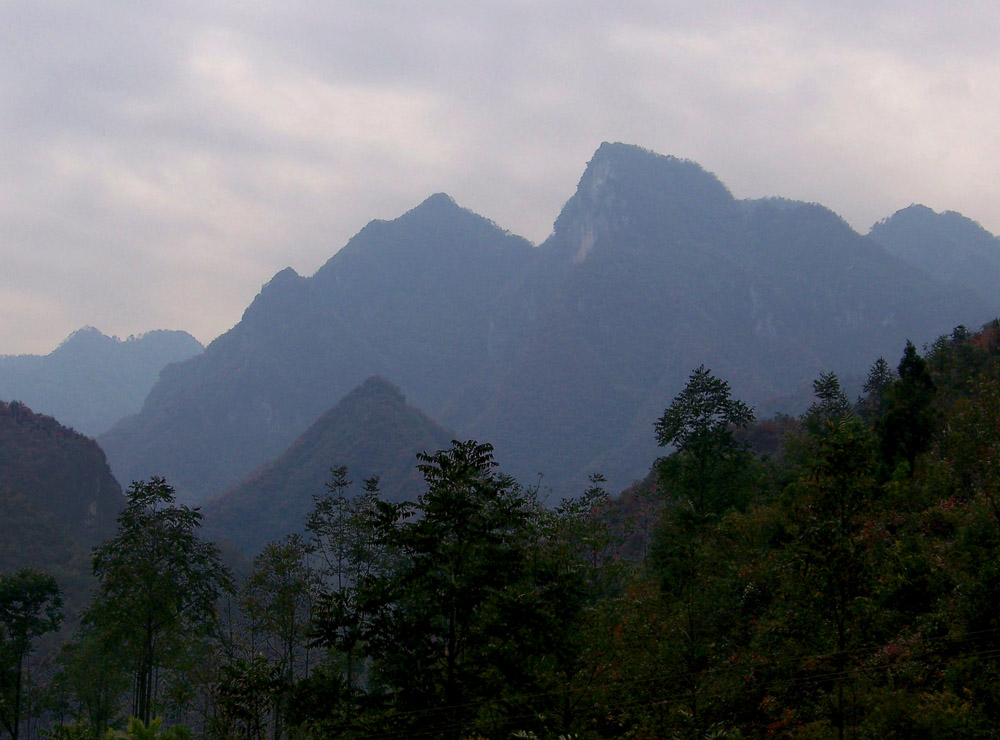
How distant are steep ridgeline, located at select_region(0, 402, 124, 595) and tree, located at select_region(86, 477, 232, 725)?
72.0 meters

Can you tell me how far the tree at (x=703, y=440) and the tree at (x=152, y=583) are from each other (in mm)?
22124

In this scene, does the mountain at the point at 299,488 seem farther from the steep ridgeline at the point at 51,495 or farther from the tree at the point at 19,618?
the tree at the point at 19,618

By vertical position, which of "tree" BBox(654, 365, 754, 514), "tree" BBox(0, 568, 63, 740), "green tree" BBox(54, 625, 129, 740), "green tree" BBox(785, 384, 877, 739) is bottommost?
"green tree" BBox(54, 625, 129, 740)

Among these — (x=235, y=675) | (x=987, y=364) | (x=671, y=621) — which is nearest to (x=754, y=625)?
(x=671, y=621)

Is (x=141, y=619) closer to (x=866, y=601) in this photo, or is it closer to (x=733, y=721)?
(x=733, y=721)

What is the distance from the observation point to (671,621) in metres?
19.3

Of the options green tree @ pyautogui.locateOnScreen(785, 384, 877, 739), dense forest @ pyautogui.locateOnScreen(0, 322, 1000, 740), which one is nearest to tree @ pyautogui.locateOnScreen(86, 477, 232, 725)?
dense forest @ pyautogui.locateOnScreen(0, 322, 1000, 740)

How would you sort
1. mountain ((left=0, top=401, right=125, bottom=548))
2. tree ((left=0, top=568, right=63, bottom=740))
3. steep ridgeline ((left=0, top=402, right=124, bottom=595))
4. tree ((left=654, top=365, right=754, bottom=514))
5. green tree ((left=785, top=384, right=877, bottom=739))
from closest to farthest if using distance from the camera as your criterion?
green tree ((left=785, top=384, right=877, bottom=739)) < tree ((left=0, top=568, right=63, bottom=740)) < tree ((left=654, top=365, right=754, bottom=514)) < steep ridgeline ((left=0, top=402, right=124, bottom=595)) < mountain ((left=0, top=401, right=125, bottom=548))

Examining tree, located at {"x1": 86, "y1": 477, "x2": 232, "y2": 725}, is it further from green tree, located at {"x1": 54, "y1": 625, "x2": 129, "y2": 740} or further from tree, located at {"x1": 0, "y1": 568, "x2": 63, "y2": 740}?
green tree, located at {"x1": 54, "y1": 625, "x2": 129, "y2": 740}

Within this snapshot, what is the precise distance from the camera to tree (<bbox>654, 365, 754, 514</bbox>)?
133 feet

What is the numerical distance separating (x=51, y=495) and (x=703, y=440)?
116 meters

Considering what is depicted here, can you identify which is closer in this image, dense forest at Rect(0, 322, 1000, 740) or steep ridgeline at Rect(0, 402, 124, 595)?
dense forest at Rect(0, 322, 1000, 740)

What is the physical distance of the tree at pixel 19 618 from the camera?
114 ft

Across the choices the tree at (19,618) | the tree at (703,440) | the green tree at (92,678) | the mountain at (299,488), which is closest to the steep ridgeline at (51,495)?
the mountain at (299,488)
